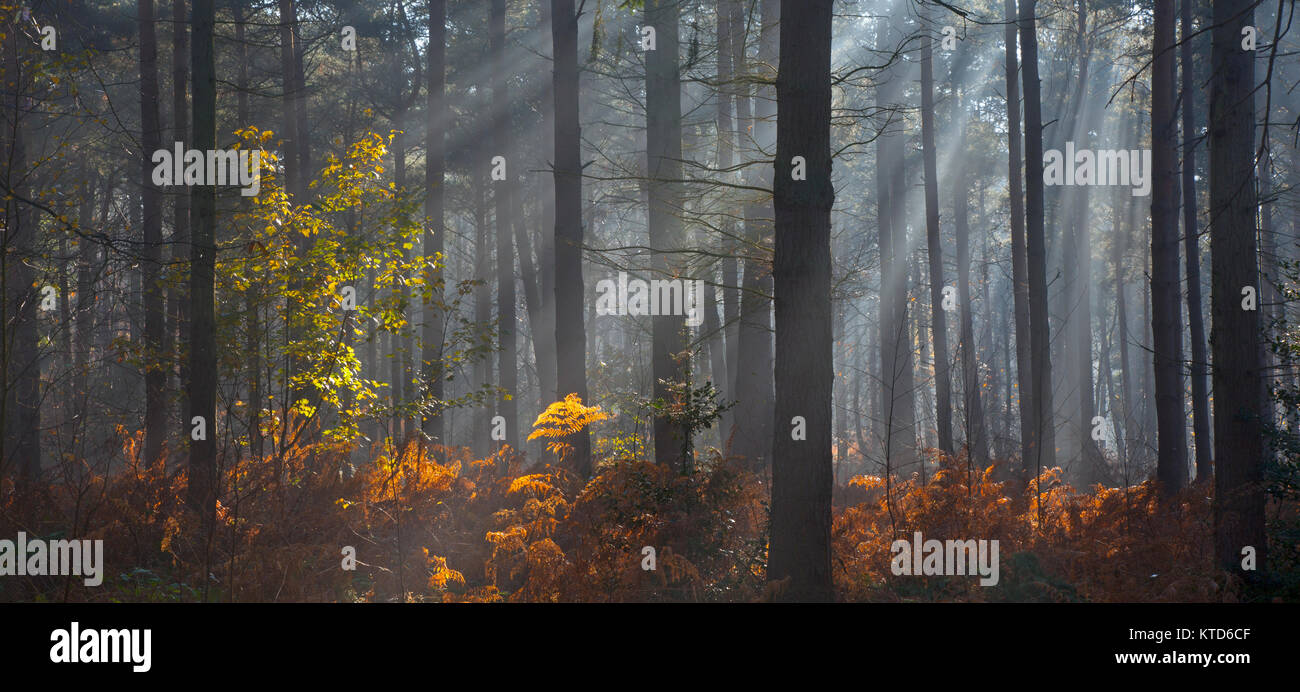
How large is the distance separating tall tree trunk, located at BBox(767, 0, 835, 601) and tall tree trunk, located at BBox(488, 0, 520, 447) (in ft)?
38.3

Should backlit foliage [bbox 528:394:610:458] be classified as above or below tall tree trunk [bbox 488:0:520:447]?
→ below

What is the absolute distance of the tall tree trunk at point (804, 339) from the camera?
6.59 m

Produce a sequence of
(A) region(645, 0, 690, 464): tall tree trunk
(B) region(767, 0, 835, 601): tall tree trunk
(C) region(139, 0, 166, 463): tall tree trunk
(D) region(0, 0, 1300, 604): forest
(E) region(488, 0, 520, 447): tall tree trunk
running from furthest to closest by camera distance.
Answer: (E) region(488, 0, 520, 447): tall tree trunk, (C) region(139, 0, 166, 463): tall tree trunk, (A) region(645, 0, 690, 464): tall tree trunk, (D) region(0, 0, 1300, 604): forest, (B) region(767, 0, 835, 601): tall tree trunk

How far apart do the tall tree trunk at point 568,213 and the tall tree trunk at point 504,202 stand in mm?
5495

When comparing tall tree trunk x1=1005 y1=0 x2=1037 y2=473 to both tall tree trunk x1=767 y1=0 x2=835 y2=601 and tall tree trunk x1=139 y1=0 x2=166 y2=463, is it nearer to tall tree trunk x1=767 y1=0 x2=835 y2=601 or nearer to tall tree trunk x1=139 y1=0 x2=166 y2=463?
tall tree trunk x1=767 y1=0 x2=835 y2=601

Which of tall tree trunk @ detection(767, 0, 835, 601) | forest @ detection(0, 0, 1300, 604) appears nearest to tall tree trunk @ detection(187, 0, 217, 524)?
forest @ detection(0, 0, 1300, 604)

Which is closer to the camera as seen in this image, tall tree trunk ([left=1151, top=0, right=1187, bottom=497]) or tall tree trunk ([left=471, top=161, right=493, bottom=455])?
tall tree trunk ([left=1151, top=0, right=1187, bottom=497])

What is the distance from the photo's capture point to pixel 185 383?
41.7ft

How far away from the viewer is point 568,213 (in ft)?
39.3

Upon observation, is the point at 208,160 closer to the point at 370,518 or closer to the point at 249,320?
the point at 249,320

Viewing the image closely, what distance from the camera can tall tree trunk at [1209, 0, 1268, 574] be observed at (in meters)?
7.45

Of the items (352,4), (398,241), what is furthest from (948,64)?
(398,241)
